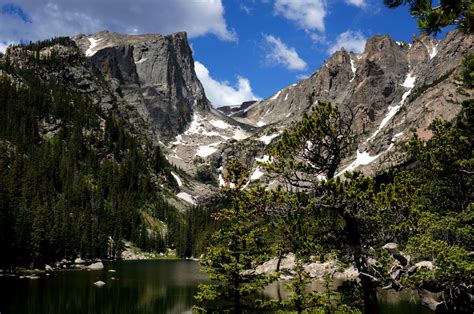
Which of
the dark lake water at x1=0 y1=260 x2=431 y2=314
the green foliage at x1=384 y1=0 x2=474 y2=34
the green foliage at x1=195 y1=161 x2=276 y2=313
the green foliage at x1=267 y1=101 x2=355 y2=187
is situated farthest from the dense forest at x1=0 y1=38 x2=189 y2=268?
the green foliage at x1=384 y1=0 x2=474 y2=34

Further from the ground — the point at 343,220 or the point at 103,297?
the point at 343,220

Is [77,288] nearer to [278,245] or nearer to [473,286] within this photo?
[278,245]

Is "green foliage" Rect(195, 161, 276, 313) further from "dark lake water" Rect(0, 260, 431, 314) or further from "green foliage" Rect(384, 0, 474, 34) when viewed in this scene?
"dark lake water" Rect(0, 260, 431, 314)

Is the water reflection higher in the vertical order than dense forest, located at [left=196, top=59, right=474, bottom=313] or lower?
Result: lower

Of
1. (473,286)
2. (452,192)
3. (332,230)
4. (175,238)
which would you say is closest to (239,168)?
(332,230)

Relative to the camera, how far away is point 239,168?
89.4 ft

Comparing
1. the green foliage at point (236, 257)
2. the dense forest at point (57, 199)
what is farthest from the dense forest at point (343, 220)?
the dense forest at point (57, 199)

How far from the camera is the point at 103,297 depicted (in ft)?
179

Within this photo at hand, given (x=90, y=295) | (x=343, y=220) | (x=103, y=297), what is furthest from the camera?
(x=90, y=295)

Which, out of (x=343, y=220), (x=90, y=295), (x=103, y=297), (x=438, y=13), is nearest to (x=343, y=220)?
(x=343, y=220)

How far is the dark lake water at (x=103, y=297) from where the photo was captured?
45.9 meters

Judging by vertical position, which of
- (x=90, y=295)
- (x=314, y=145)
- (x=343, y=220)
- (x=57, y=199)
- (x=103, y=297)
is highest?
(x=57, y=199)

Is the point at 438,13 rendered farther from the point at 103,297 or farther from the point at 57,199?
the point at 57,199

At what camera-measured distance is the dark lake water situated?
151ft
